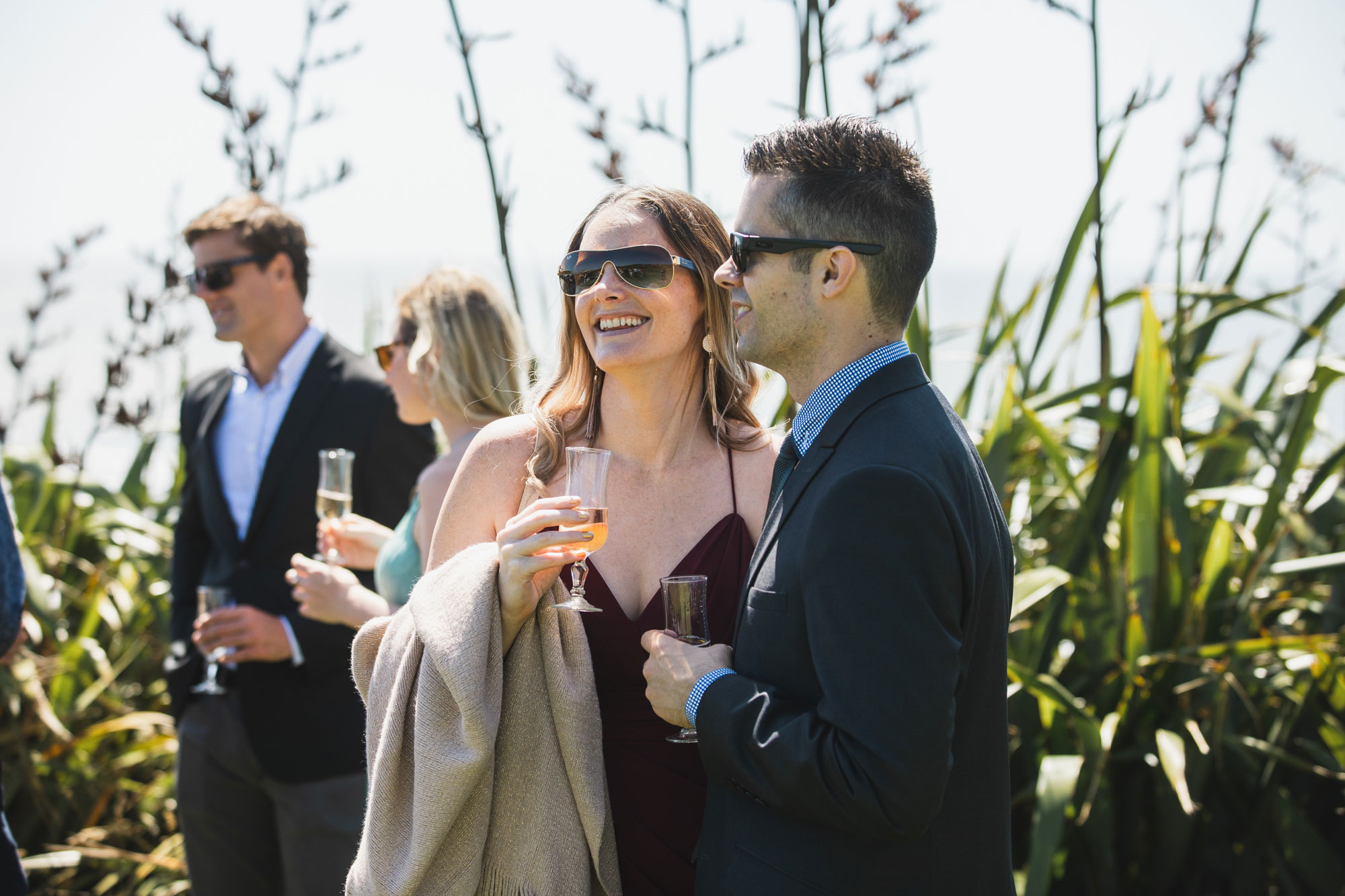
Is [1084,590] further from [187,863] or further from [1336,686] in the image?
[187,863]

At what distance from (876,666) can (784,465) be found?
468 mm

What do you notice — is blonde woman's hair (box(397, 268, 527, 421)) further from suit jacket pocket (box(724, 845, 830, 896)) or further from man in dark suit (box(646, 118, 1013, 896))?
suit jacket pocket (box(724, 845, 830, 896))

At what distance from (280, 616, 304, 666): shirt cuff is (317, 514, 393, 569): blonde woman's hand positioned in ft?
0.90

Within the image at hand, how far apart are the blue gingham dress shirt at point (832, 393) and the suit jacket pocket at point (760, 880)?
212 millimetres

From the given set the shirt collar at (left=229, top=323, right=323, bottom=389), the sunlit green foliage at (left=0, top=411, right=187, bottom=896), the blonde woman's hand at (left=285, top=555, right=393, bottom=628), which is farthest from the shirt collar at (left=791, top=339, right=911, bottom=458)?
the sunlit green foliage at (left=0, top=411, right=187, bottom=896)

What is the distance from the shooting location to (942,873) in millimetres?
1431

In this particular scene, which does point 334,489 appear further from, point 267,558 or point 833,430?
point 833,430

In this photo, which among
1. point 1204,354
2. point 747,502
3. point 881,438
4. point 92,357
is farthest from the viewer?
point 92,357

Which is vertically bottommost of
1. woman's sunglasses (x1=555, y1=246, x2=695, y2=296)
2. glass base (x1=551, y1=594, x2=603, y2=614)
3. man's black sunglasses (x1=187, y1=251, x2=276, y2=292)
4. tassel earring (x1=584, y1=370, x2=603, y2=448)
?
glass base (x1=551, y1=594, x2=603, y2=614)

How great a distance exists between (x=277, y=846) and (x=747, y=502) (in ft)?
6.67

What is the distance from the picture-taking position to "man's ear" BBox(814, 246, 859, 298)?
1.52 metres

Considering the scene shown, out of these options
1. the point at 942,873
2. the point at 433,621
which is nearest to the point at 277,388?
the point at 433,621

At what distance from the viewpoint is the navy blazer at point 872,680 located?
127cm

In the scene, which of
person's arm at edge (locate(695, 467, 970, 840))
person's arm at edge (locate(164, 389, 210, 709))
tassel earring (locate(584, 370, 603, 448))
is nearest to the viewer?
person's arm at edge (locate(695, 467, 970, 840))
